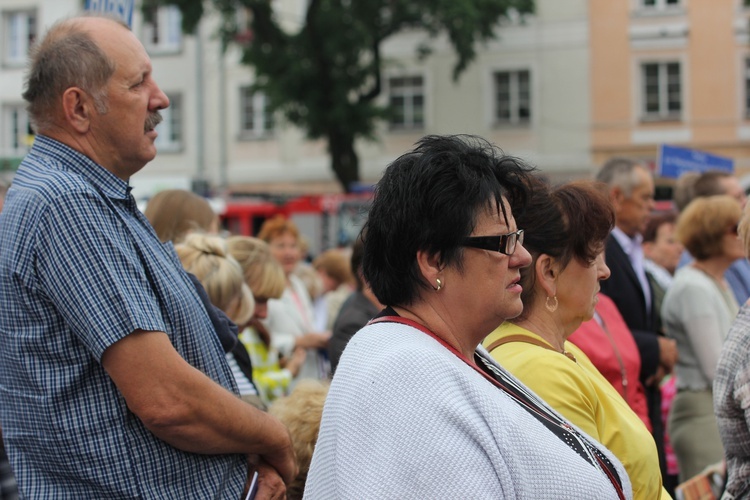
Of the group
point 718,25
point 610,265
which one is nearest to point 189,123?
point 718,25

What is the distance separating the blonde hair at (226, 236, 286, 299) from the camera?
439cm

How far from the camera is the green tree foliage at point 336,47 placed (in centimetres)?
2384

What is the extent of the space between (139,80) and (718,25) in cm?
2545

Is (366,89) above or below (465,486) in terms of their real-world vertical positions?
above

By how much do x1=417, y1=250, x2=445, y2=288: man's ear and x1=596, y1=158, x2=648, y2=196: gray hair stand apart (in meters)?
3.18

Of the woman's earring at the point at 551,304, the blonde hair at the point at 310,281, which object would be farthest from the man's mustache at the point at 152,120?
the blonde hair at the point at 310,281

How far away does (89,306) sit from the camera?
6.93ft

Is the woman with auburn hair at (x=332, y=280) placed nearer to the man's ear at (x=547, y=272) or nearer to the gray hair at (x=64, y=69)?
the man's ear at (x=547, y=272)

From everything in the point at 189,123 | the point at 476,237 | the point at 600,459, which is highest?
the point at 189,123

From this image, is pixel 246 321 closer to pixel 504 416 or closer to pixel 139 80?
pixel 139 80

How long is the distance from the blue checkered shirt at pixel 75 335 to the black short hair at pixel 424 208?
548mm

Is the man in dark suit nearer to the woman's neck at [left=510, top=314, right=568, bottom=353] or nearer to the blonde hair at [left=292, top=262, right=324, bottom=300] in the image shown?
the woman's neck at [left=510, top=314, right=568, bottom=353]

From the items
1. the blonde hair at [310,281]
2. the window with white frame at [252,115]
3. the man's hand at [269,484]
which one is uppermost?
the window with white frame at [252,115]

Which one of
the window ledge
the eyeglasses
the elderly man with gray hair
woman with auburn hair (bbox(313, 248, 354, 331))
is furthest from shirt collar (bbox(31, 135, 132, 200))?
the window ledge
